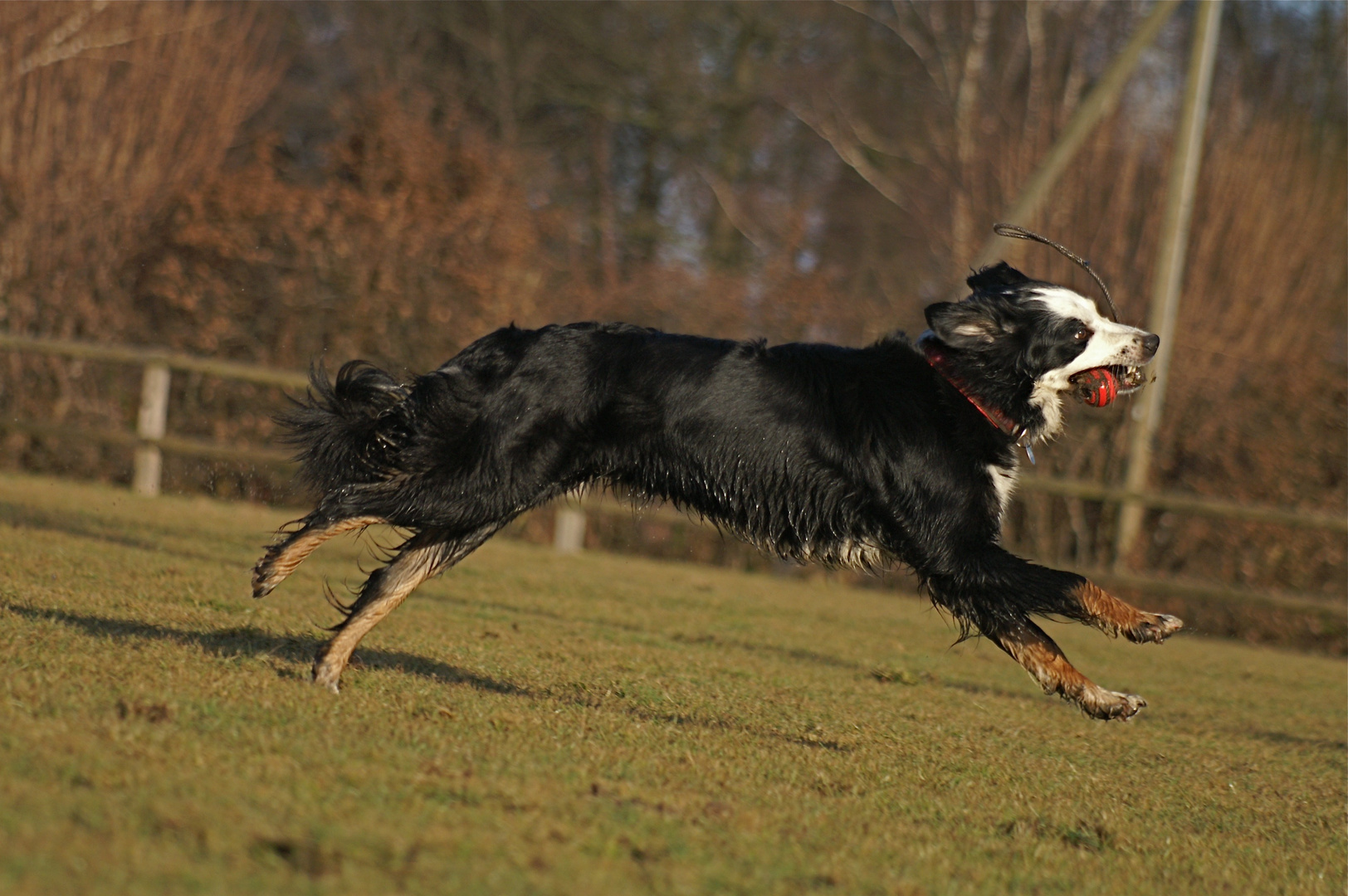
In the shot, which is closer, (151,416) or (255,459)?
(255,459)

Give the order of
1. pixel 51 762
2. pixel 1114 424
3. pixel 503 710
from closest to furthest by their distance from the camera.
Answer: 1. pixel 51 762
2. pixel 503 710
3. pixel 1114 424

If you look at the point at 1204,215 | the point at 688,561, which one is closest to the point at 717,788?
the point at 688,561

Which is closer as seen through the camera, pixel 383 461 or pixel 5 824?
pixel 5 824

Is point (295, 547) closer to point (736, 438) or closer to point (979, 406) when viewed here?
point (736, 438)

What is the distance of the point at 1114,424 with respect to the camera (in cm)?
1287

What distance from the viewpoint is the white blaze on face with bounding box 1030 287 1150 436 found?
16.8 ft

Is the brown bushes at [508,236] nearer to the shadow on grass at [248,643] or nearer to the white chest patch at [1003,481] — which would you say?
the shadow on grass at [248,643]

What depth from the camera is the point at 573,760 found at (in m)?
3.76

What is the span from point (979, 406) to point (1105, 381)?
57 cm

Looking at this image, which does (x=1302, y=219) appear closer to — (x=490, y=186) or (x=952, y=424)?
(x=490, y=186)

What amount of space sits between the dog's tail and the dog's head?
2009 mm

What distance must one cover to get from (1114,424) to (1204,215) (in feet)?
15.3

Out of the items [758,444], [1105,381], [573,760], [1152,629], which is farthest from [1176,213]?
[573,760]

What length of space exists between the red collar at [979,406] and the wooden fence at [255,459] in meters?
5.92
